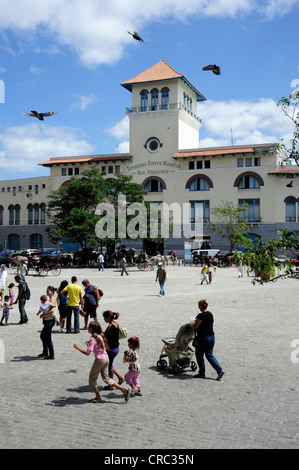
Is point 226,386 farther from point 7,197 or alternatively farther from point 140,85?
point 7,197

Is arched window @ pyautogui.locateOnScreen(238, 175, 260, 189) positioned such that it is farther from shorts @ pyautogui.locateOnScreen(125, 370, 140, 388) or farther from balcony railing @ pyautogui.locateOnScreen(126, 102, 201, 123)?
shorts @ pyautogui.locateOnScreen(125, 370, 140, 388)

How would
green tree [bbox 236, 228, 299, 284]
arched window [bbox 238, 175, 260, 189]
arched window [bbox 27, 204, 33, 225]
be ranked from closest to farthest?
green tree [bbox 236, 228, 299, 284]
arched window [bbox 238, 175, 260, 189]
arched window [bbox 27, 204, 33, 225]

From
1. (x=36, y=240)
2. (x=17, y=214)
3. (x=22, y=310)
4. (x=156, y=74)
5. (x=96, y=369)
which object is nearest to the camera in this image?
(x=96, y=369)

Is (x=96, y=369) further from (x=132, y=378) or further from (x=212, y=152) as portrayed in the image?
(x=212, y=152)

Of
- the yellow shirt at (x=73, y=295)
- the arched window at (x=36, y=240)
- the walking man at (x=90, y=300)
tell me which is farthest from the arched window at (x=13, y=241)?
the yellow shirt at (x=73, y=295)

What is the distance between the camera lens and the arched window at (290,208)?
53.2 m

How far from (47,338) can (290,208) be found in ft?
156

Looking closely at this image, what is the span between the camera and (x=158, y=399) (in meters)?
7.35

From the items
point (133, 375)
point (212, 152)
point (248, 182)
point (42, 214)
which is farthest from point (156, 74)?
point (133, 375)

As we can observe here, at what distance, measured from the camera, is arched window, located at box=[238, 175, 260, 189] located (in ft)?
179

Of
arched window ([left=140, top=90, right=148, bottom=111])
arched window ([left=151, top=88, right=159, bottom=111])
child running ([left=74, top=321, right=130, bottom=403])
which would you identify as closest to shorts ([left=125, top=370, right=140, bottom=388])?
child running ([left=74, top=321, right=130, bottom=403])

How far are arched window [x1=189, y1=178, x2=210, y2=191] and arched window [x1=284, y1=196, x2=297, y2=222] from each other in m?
9.59

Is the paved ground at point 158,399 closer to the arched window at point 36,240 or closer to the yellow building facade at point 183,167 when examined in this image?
the yellow building facade at point 183,167

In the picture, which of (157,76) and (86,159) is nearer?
(157,76)
